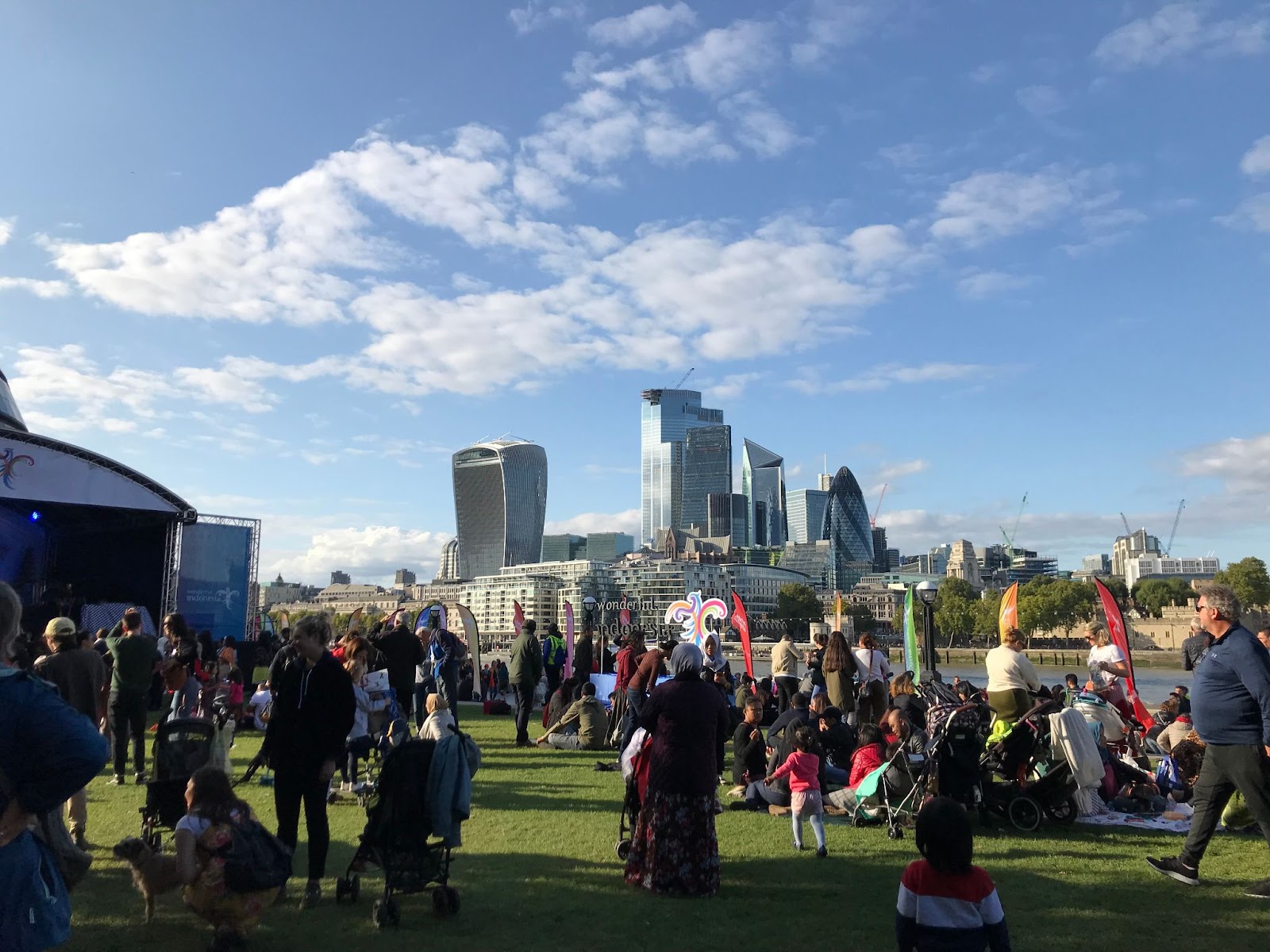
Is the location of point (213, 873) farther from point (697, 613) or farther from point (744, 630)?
point (697, 613)

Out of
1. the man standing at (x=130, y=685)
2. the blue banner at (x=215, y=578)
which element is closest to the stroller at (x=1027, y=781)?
the man standing at (x=130, y=685)

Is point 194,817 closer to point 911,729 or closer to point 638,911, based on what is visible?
point 638,911

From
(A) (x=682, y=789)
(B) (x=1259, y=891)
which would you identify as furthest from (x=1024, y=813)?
(A) (x=682, y=789)

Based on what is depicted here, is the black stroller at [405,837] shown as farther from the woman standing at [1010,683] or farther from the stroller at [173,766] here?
the woman standing at [1010,683]

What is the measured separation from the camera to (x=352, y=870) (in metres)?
5.47

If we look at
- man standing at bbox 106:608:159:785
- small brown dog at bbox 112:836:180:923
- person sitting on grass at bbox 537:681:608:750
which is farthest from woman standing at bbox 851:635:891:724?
man standing at bbox 106:608:159:785

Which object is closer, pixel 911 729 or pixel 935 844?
pixel 935 844

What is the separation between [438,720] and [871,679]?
6892 mm

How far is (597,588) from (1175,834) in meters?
162

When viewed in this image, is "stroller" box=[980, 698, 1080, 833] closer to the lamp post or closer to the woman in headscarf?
the woman in headscarf

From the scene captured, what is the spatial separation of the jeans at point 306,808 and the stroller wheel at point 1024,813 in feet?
19.5

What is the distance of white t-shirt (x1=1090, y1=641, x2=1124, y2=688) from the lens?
11.1 meters

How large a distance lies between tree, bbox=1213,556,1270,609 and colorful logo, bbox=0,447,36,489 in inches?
4131

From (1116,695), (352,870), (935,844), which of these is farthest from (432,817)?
(1116,695)
